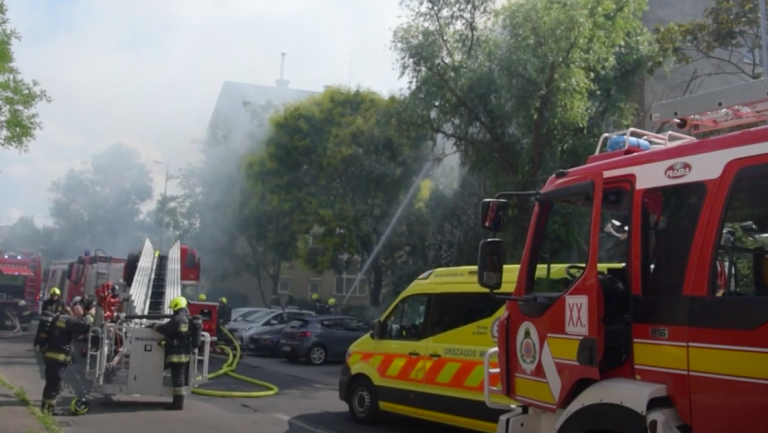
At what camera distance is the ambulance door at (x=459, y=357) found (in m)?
9.26

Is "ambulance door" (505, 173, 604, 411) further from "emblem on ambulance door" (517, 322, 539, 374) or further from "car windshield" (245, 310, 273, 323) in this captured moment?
"car windshield" (245, 310, 273, 323)

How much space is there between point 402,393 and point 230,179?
30.4 metres

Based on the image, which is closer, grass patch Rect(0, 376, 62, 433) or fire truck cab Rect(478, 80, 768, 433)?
fire truck cab Rect(478, 80, 768, 433)

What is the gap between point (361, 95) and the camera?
3278 cm

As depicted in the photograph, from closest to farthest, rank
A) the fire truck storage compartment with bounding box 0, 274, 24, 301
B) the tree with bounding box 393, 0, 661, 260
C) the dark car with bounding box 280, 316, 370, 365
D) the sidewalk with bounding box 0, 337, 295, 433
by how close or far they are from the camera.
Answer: the sidewalk with bounding box 0, 337, 295, 433 < the tree with bounding box 393, 0, 661, 260 < the dark car with bounding box 280, 316, 370, 365 < the fire truck storage compartment with bounding box 0, 274, 24, 301

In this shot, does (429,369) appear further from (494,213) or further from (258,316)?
(258,316)

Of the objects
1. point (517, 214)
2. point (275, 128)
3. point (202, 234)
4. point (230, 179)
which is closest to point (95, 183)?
point (202, 234)

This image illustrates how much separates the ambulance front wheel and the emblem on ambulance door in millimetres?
5520

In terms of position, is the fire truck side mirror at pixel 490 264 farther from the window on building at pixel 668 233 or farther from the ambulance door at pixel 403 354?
the ambulance door at pixel 403 354

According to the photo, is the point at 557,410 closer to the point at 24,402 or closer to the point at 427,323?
the point at 427,323

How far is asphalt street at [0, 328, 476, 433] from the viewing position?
10375 mm

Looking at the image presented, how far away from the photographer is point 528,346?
5438mm

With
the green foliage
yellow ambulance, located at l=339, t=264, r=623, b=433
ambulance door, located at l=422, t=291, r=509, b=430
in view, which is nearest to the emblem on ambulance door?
yellow ambulance, located at l=339, t=264, r=623, b=433

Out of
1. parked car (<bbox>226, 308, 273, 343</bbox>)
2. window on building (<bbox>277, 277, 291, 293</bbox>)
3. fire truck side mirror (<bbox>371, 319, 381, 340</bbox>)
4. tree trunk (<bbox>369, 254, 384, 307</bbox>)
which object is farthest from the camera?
window on building (<bbox>277, 277, 291, 293</bbox>)
